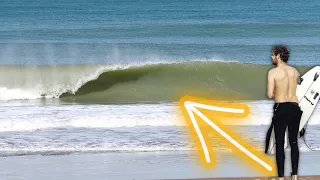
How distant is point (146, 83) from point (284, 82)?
1488 centimetres

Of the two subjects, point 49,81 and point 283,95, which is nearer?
point 283,95

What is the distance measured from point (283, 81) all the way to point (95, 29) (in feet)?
115

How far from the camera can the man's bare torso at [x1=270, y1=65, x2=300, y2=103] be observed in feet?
25.3

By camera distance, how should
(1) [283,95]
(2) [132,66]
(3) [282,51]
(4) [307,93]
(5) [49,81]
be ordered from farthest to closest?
(2) [132,66] → (5) [49,81] → (4) [307,93] → (1) [283,95] → (3) [282,51]

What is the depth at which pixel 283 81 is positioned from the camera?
25.3ft

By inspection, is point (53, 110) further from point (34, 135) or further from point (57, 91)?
point (57, 91)

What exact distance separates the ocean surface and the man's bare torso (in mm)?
3193

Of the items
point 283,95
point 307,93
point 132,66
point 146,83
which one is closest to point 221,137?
point 307,93

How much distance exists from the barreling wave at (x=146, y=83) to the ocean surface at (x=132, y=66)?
4 cm

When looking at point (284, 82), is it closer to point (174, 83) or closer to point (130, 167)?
point (130, 167)

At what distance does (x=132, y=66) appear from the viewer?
26.2 meters

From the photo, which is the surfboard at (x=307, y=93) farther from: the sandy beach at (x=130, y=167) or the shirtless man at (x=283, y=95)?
the shirtless man at (x=283, y=95)

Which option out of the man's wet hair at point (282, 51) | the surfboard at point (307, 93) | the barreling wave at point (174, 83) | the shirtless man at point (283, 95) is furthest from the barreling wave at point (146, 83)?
the man's wet hair at point (282, 51)

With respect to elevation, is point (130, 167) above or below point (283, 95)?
below
